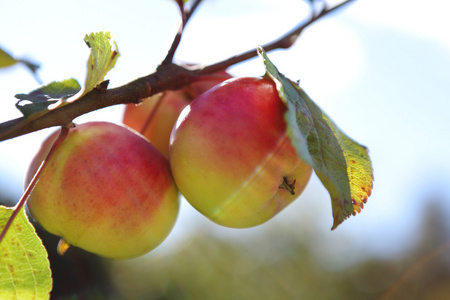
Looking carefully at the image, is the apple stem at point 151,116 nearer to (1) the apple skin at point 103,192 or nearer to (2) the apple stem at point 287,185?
(1) the apple skin at point 103,192

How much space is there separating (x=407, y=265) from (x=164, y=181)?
10.5 meters

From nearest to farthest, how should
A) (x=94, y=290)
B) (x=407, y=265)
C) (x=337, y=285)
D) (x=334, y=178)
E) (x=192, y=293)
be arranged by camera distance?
1. (x=334, y=178)
2. (x=94, y=290)
3. (x=192, y=293)
4. (x=337, y=285)
5. (x=407, y=265)

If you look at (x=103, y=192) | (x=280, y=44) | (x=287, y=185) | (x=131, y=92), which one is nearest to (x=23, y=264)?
(x=103, y=192)

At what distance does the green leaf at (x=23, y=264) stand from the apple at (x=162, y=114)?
322 millimetres

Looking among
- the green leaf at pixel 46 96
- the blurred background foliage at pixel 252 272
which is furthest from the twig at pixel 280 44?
the blurred background foliage at pixel 252 272

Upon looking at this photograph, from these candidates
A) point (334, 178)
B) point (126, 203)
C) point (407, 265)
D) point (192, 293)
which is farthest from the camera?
point (407, 265)

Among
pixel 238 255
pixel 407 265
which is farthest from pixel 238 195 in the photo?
pixel 407 265

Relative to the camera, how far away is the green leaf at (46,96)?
53cm

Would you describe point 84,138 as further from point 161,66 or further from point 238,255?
point 238,255

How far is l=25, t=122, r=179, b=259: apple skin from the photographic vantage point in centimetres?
64

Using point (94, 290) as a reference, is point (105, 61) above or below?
above

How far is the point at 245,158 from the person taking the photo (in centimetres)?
59

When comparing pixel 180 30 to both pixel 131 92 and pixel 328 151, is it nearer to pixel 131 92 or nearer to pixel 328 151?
pixel 131 92

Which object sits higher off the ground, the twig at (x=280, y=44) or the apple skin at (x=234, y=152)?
the twig at (x=280, y=44)
